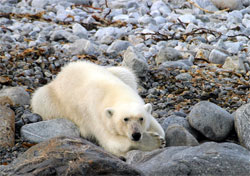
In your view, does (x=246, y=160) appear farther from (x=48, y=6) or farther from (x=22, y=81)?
(x=48, y=6)

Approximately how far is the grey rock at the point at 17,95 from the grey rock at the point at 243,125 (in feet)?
11.2

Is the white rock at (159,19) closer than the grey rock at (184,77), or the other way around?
the grey rock at (184,77)

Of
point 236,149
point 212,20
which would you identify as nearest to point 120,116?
point 236,149

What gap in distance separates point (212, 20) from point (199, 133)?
6.79 m

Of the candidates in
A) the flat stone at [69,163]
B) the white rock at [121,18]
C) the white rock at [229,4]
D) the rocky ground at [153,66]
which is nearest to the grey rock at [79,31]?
the rocky ground at [153,66]

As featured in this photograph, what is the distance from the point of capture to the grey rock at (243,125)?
5.43 meters

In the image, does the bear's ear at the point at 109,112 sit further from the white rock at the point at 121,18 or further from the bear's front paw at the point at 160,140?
the white rock at the point at 121,18

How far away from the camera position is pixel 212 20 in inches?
476

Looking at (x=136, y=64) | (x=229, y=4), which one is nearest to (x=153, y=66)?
(x=136, y=64)

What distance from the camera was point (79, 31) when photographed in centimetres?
1074

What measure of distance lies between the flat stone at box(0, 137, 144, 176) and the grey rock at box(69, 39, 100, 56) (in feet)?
19.1

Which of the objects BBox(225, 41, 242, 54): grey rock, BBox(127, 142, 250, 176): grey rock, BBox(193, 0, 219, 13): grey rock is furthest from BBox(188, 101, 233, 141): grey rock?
BBox(193, 0, 219, 13): grey rock

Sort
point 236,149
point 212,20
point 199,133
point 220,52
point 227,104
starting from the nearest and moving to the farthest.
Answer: point 236,149
point 199,133
point 227,104
point 220,52
point 212,20

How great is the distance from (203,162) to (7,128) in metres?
3.02
